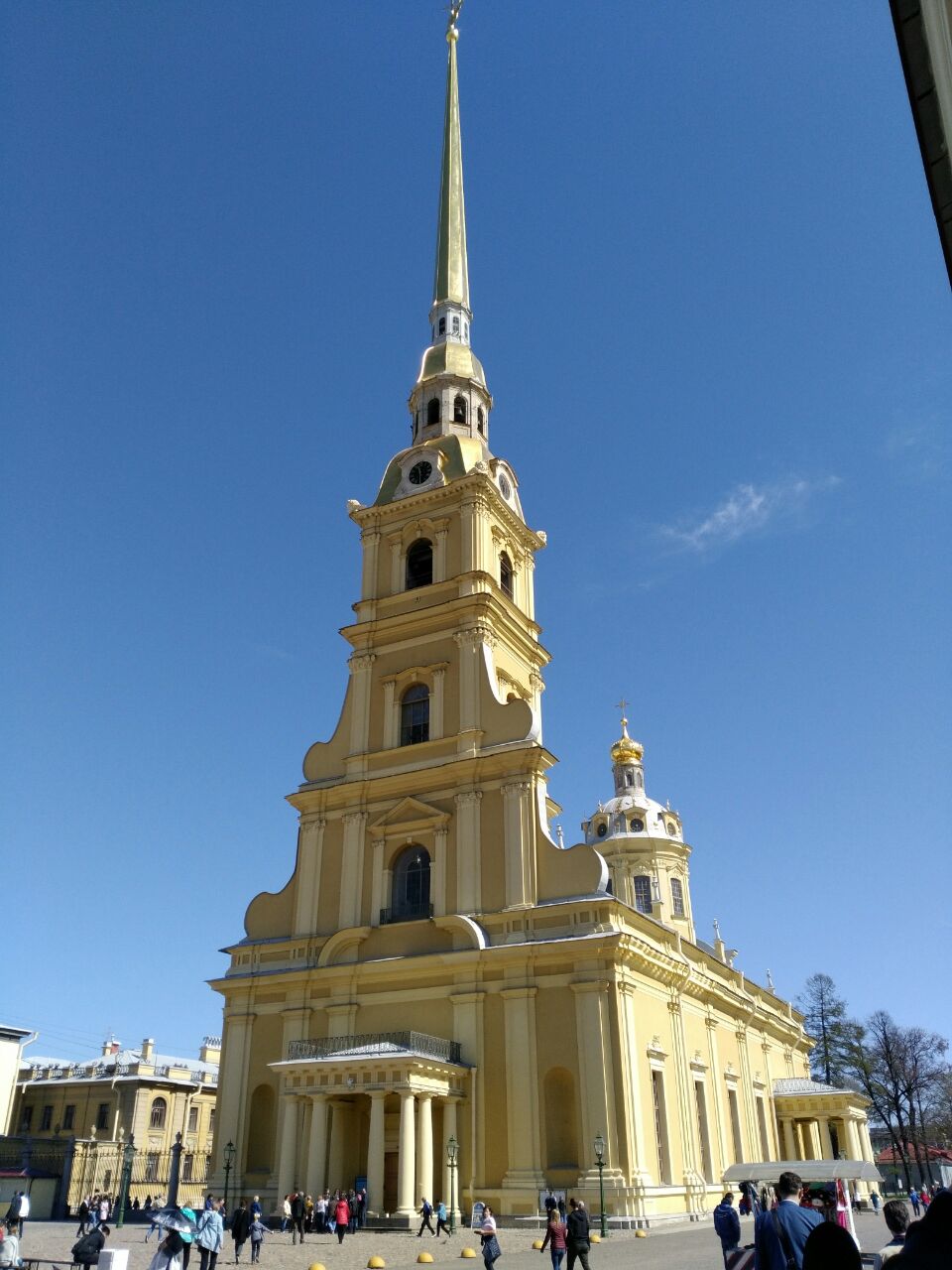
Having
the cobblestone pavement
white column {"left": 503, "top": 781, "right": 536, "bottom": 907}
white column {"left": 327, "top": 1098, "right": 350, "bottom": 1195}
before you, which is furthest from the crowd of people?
white column {"left": 327, "top": 1098, "right": 350, "bottom": 1195}

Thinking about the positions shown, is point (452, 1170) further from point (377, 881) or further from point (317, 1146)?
point (377, 881)

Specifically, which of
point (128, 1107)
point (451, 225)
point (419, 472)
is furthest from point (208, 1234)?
point (451, 225)

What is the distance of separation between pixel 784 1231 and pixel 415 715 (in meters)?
32.2

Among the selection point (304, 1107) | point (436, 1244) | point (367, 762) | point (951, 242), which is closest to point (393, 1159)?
point (304, 1107)

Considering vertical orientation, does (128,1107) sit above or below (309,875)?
below

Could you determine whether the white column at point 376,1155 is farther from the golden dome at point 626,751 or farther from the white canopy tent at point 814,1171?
the golden dome at point 626,751

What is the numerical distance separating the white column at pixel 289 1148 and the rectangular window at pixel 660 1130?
1095cm

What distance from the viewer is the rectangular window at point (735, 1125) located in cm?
3919

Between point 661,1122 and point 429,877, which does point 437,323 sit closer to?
point 429,877

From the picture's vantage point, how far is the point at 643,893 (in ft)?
194

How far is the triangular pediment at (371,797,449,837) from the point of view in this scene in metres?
35.1

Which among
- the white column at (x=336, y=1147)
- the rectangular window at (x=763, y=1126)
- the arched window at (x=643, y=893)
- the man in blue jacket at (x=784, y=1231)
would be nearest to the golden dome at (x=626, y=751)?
the arched window at (x=643, y=893)

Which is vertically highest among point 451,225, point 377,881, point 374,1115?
point 451,225

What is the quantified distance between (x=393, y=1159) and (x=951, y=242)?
29.9m
